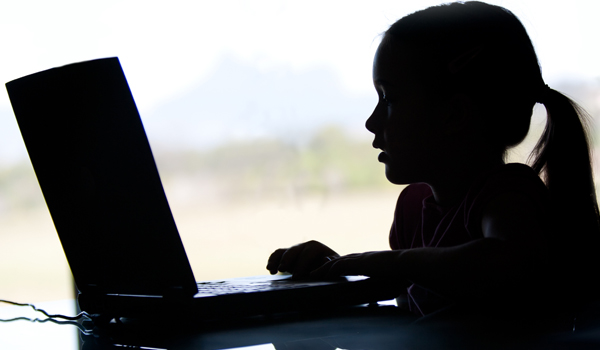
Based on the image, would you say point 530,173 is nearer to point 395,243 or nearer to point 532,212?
point 532,212

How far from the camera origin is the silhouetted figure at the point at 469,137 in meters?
0.70

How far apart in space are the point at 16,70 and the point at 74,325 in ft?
6.43

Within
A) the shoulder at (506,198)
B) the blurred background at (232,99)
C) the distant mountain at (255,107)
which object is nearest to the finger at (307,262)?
the shoulder at (506,198)

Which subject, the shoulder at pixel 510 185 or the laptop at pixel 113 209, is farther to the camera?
the shoulder at pixel 510 185

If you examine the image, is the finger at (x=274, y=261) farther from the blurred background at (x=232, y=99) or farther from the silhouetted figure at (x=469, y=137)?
the blurred background at (x=232, y=99)

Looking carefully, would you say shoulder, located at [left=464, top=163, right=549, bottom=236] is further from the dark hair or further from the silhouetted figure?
the dark hair

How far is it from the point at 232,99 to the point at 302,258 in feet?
7.25

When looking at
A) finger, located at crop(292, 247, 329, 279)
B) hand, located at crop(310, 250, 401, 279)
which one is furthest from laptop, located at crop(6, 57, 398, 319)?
finger, located at crop(292, 247, 329, 279)

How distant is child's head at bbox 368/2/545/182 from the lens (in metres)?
0.77

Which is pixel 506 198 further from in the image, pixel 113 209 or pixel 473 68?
pixel 113 209

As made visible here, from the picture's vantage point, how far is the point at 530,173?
67cm

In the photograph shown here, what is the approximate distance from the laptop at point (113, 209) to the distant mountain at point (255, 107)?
2.19 metres

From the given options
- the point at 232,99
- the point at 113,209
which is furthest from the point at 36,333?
the point at 232,99

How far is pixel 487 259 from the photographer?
1.83ft
